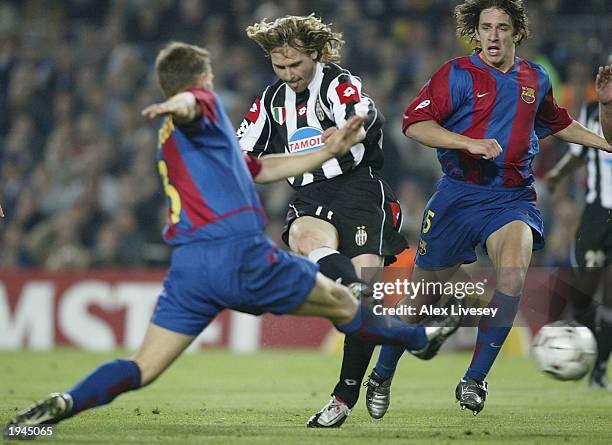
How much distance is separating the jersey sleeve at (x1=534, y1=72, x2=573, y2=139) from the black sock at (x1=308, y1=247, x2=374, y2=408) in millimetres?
1785

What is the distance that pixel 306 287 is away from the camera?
5598mm

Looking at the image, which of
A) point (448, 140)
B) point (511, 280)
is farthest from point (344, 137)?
point (511, 280)

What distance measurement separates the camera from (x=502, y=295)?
7004 millimetres

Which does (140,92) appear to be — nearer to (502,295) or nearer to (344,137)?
(502,295)

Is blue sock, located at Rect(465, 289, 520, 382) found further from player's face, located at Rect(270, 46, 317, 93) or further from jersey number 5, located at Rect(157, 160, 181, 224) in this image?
jersey number 5, located at Rect(157, 160, 181, 224)

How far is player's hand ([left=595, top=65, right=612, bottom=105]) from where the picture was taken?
23.1ft

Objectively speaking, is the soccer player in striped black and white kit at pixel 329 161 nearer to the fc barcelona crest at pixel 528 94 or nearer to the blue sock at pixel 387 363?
the blue sock at pixel 387 363

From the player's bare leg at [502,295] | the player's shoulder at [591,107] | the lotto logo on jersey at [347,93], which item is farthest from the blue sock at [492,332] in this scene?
the player's shoulder at [591,107]

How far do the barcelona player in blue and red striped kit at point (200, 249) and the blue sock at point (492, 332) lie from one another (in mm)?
1702

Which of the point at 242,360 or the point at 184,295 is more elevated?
the point at 184,295

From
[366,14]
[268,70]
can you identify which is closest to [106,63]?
[268,70]

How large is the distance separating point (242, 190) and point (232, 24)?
11185 millimetres

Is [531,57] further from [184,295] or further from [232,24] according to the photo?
[184,295]

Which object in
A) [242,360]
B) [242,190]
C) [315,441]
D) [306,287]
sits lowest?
[242,360]
